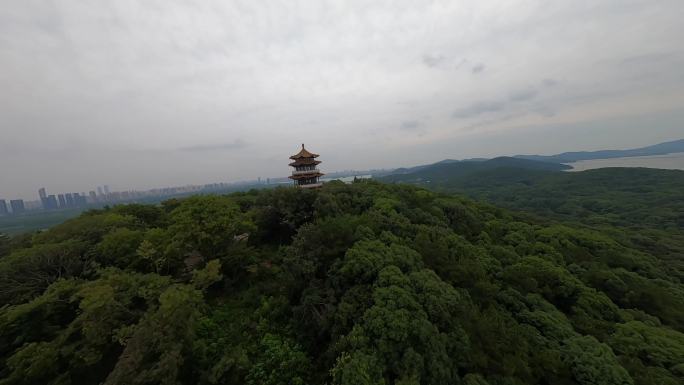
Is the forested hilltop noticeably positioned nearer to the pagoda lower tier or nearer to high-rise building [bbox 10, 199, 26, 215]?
the pagoda lower tier

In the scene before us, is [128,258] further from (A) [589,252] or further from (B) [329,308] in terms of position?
(A) [589,252]

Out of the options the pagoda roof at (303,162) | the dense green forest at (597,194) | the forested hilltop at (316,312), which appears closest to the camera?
the forested hilltop at (316,312)

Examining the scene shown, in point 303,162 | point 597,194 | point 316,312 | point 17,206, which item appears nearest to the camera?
point 316,312

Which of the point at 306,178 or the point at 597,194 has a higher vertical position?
the point at 306,178

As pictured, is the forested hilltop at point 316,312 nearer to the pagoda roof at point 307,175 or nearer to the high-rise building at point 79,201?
the pagoda roof at point 307,175

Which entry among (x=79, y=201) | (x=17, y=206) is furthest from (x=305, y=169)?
(x=17, y=206)

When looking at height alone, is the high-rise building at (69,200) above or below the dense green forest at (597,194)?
above

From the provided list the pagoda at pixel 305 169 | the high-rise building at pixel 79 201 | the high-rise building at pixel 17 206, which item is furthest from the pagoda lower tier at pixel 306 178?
the high-rise building at pixel 17 206

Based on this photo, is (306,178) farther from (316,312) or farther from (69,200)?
(69,200)
